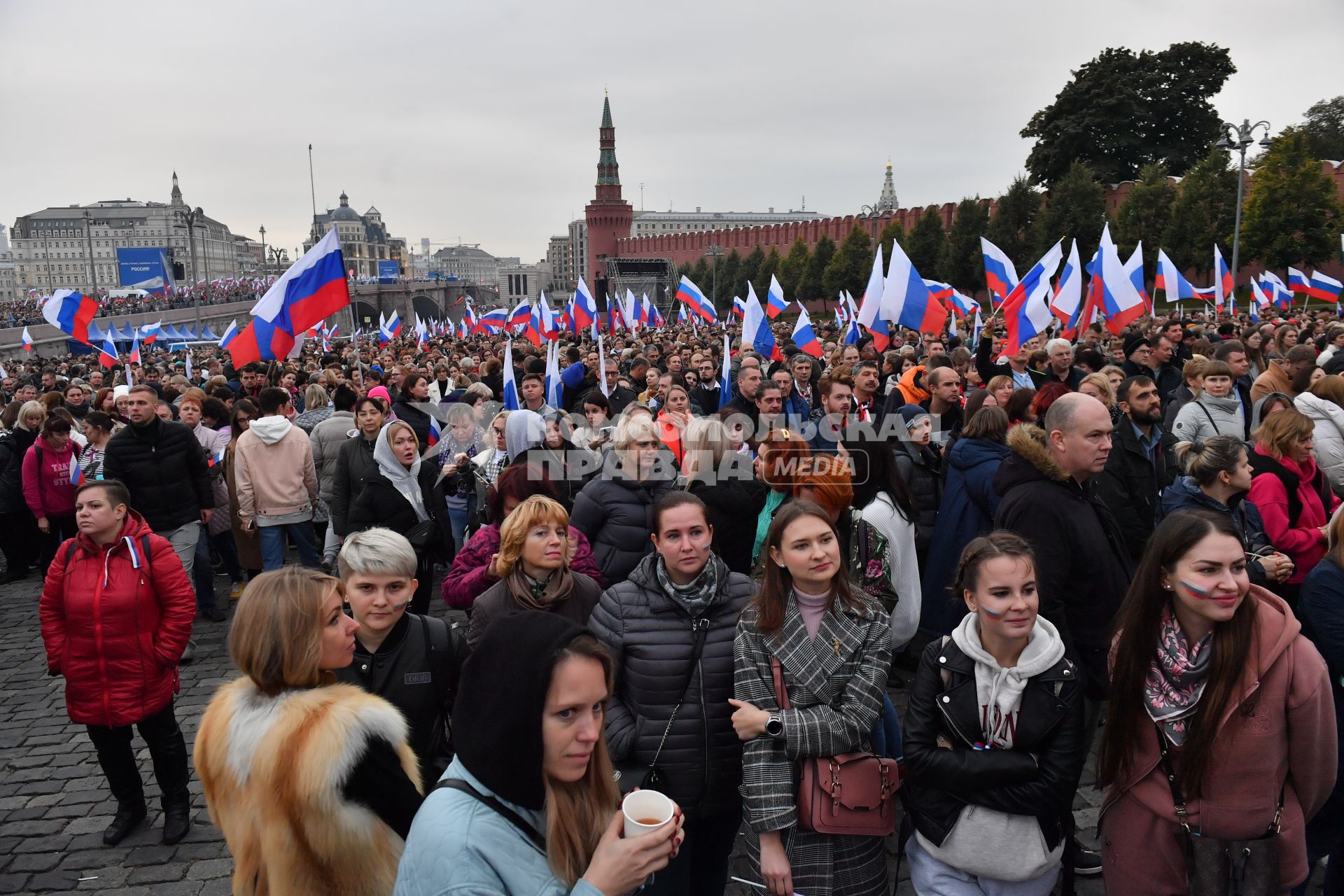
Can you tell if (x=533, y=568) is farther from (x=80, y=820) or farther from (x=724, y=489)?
(x=80, y=820)

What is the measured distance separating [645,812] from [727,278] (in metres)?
66.1

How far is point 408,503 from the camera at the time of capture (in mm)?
5406

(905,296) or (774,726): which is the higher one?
(905,296)

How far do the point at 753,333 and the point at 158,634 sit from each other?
957 centimetres

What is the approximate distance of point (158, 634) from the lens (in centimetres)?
399

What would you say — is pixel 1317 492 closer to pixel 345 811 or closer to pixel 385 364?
pixel 345 811

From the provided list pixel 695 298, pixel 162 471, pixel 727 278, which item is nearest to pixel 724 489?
pixel 162 471

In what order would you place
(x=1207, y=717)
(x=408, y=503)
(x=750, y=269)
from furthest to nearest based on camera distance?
(x=750, y=269) < (x=408, y=503) < (x=1207, y=717)

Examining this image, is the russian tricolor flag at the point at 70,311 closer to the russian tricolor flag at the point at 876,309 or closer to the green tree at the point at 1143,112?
the russian tricolor flag at the point at 876,309

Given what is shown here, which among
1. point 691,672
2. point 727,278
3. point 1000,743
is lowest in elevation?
point 1000,743

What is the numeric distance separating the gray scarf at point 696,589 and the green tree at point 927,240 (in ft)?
149

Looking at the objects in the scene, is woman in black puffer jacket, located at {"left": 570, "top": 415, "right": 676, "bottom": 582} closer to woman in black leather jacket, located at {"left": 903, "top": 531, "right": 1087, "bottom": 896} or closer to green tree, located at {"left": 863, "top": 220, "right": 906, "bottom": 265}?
woman in black leather jacket, located at {"left": 903, "top": 531, "right": 1087, "bottom": 896}

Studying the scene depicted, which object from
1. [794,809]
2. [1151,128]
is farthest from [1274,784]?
[1151,128]

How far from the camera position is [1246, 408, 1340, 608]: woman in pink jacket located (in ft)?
13.4
